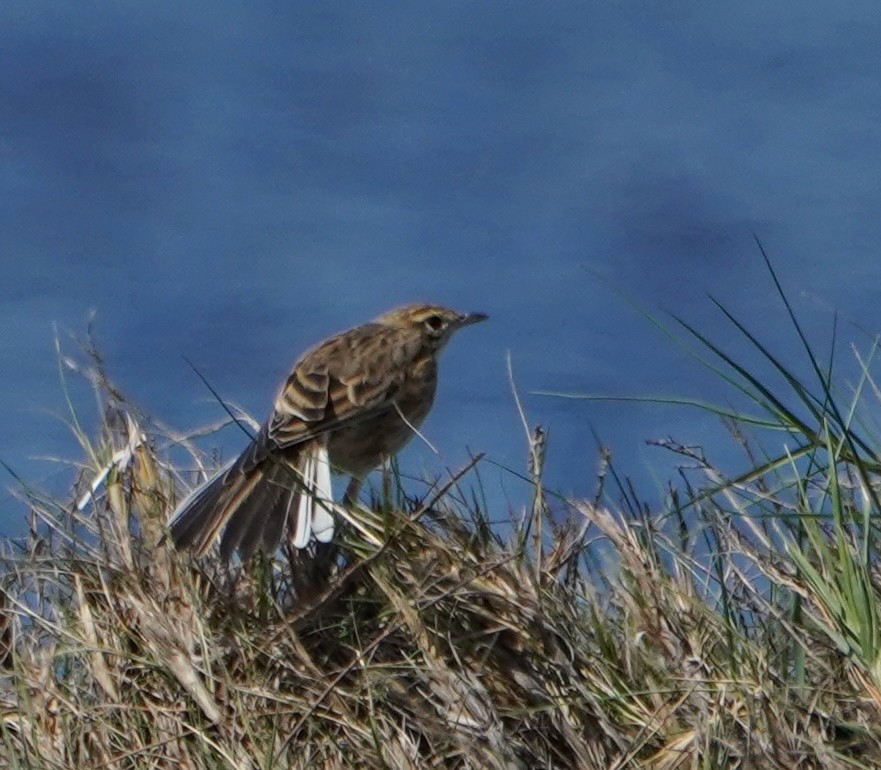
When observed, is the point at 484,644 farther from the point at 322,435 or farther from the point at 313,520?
the point at 322,435

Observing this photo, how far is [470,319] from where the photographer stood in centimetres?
815

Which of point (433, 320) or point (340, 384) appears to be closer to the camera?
point (340, 384)

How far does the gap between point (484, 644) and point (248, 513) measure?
4.02ft

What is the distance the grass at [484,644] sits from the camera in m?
4.27

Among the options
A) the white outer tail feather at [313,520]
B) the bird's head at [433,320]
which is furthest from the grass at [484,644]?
the bird's head at [433,320]

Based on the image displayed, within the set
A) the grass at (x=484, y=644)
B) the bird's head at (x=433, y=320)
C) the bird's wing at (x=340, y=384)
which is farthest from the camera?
the bird's head at (x=433, y=320)

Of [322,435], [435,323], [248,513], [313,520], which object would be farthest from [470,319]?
[313,520]

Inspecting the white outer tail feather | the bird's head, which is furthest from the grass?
the bird's head

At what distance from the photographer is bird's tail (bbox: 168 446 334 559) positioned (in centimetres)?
518

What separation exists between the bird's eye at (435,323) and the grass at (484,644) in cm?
280

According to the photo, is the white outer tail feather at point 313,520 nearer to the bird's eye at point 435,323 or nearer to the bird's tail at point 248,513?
the bird's tail at point 248,513

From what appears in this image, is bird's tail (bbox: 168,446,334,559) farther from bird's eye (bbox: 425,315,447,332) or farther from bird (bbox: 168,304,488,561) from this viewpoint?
bird's eye (bbox: 425,315,447,332)

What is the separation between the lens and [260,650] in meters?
4.72

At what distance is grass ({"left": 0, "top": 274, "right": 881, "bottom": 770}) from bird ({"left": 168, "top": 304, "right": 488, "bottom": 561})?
18 cm
